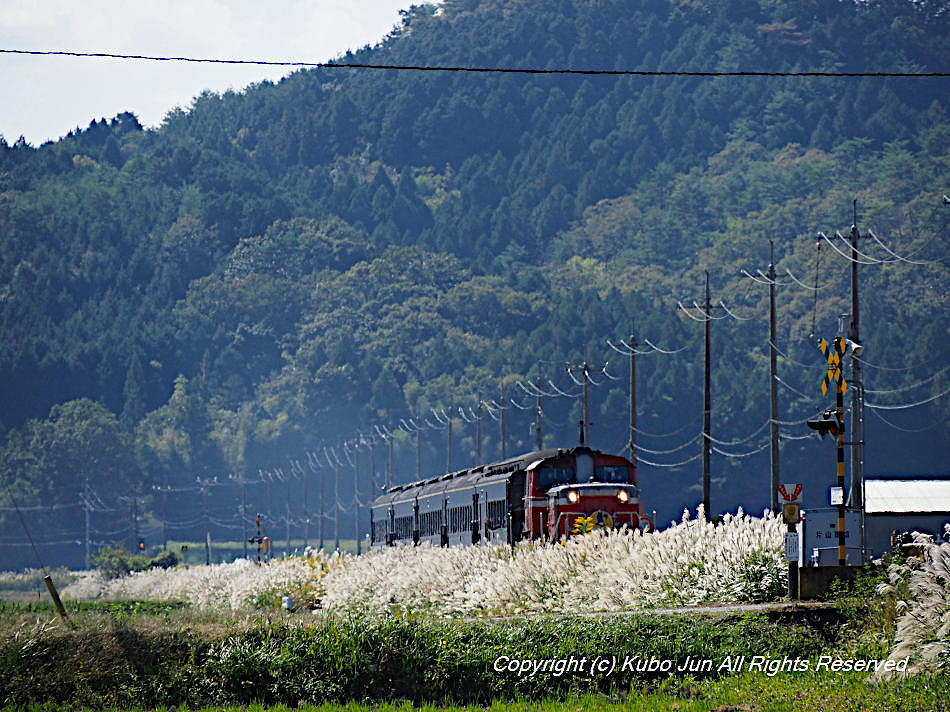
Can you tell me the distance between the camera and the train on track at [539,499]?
41500 millimetres

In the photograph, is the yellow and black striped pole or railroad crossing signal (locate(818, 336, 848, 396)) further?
railroad crossing signal (locate(818, 336, 848, 396))

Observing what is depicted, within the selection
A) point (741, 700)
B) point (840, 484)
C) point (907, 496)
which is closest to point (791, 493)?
point (840, 484)

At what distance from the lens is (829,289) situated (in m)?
173

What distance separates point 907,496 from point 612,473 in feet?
28.0

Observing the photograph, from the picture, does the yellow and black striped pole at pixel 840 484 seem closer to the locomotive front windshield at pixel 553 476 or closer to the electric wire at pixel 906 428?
the locomotive front windshield at pixel 553 476

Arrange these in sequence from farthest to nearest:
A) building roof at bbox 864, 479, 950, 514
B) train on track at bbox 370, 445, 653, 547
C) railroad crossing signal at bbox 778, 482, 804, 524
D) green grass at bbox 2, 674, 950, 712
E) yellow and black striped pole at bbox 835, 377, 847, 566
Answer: train on track at bbox 370, 445, 653, 547
building roof at bbox 864, 479, 950, 514
yellow and black striped pole at bbox 835, 377, 847, 566
railroad crossing signal at bbox 778, 482, 804, 524
green grass at bbox 2, 674, 950, 712

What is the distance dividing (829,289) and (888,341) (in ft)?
76.9

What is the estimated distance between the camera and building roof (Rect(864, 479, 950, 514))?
40.3 m

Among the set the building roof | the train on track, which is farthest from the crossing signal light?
the train on track

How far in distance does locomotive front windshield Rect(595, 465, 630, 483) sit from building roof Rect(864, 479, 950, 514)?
7.06 m

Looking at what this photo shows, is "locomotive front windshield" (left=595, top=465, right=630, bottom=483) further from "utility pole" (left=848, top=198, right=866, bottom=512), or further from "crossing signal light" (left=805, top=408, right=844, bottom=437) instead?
"crossing signal light" (left=805, top=408, right=844, bottom=437)

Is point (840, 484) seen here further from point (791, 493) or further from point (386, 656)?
point (386, 656)

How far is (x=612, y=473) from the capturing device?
45719 millimetres

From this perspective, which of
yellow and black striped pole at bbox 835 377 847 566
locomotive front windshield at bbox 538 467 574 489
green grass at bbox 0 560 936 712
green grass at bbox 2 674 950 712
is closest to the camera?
green grass at bbox 2 674 950 712
